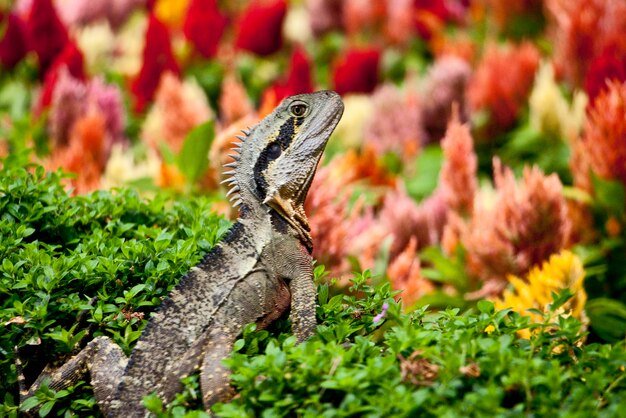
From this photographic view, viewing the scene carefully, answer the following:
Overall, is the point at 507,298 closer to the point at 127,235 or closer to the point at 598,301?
the point at 598,301

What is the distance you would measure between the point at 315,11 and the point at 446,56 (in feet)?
8.65

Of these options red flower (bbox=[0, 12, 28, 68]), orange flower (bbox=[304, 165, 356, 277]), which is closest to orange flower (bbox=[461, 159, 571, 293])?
orange flower (bbox=[304, 165, 356, 277])

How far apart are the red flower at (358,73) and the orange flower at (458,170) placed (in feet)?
8.08

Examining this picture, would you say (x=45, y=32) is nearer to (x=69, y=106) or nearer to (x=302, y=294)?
(x=69, y=106)

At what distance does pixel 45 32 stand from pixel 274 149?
5120 millimetres

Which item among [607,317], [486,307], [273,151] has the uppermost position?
[273,151]

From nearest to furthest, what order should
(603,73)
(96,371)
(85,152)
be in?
(96,371), (603,73), (85,152)

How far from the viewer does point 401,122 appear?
23.3 feet

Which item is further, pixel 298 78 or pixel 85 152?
pixel 298 78

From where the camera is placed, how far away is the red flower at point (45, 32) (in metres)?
7.46

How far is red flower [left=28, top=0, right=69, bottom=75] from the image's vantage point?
746 cm

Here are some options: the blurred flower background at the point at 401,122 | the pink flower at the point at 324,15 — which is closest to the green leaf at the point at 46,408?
the blurred flower background at the point at 401,122

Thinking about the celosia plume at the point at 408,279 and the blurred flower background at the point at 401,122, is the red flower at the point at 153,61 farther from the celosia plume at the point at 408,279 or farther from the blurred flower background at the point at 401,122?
the celosia plume at the point at 408,279

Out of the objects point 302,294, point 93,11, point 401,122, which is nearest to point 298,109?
point 302,294
